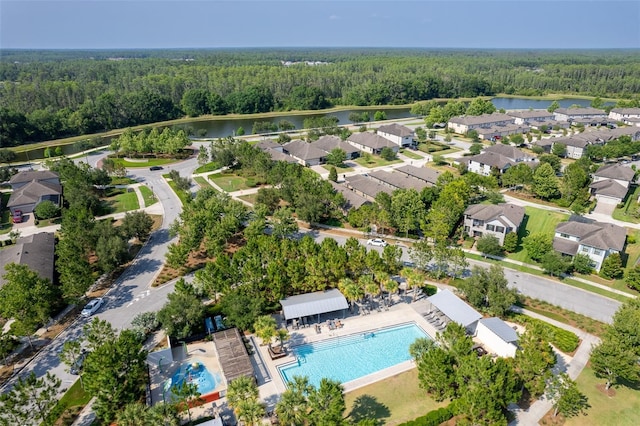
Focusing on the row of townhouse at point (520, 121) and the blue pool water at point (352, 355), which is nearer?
the blue pool water at point (352, 355)

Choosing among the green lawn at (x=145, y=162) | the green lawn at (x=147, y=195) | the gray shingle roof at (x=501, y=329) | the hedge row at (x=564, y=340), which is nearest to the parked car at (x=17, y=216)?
the green lawn at (x=147, y=195)

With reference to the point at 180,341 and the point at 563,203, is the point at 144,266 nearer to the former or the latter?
the point at 180,341

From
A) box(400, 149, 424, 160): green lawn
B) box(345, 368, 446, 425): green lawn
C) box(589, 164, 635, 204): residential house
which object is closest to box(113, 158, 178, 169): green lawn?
box(400, 149, 424, 160): green lawn

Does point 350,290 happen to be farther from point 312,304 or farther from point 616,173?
point 616,173

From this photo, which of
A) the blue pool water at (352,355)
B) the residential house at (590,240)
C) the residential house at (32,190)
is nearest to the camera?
the blue pool water at (352,355)

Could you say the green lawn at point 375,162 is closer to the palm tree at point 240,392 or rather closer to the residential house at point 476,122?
the residential house at point 476,122

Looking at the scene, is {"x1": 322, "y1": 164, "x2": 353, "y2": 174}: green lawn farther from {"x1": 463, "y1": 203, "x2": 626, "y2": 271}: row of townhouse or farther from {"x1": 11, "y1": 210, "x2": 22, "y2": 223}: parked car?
{"x1": 11, "y1": 210, "x2": 22, "y2": 223}: parked car
